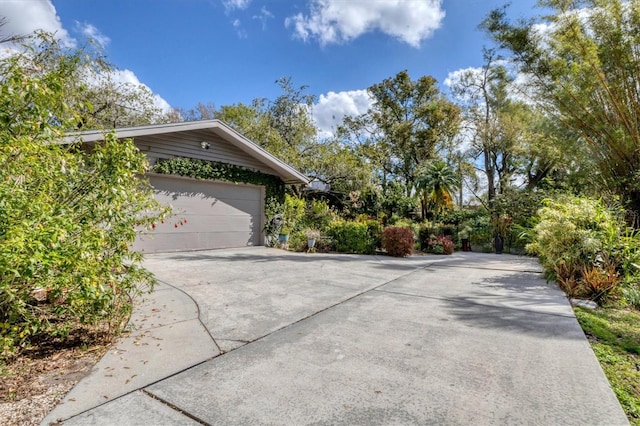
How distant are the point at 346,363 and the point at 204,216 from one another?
25.2 feet

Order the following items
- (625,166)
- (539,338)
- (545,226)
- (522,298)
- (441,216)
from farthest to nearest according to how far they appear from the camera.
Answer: (441,216), (625,166), (545,226), (522,298), (539,338)

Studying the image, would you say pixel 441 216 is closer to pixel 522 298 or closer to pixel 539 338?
pixel 522 298

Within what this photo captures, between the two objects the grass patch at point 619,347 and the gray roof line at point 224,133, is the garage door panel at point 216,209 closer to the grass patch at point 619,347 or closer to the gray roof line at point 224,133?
the gray roof line at point 224,133

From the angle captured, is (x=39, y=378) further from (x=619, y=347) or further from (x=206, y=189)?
(x=206, y=189)

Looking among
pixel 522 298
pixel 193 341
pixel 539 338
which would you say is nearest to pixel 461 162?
pixel 522 298

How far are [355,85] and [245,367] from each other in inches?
767

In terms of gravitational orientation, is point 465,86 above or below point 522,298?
above

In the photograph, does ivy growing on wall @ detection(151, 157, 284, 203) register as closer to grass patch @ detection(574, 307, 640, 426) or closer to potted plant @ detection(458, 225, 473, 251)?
potted plant @ detection(458, 225, 473, 251)

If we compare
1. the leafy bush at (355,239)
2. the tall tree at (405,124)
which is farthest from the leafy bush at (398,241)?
the tall tree at (405,124)

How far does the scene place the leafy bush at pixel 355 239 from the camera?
9.57 m

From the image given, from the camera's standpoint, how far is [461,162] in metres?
19.0

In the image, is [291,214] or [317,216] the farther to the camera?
[317,216]

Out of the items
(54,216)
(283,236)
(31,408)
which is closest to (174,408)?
(31,408)

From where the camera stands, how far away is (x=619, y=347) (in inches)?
109
